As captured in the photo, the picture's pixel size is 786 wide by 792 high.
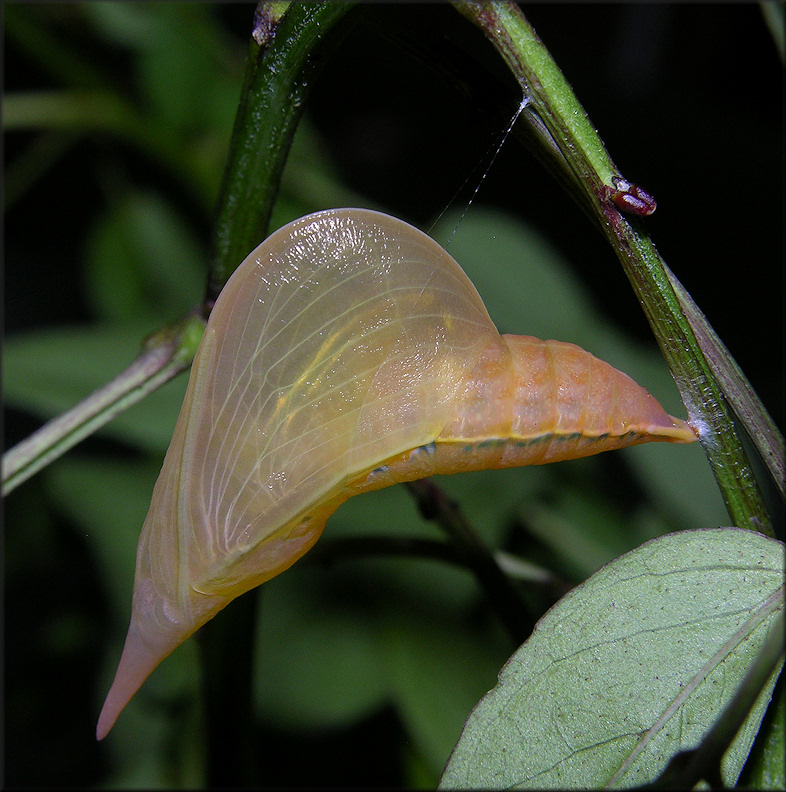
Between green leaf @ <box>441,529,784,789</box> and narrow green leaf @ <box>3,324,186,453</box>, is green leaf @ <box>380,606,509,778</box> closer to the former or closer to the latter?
narrow green leaf @ <box>3,324,186,453</box>

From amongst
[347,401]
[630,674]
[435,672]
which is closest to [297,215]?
[435,672]

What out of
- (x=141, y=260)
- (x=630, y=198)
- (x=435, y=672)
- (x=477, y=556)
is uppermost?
(x=630, y=198)

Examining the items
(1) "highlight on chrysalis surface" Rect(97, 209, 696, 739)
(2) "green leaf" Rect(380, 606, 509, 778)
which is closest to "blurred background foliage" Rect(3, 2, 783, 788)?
(2) "green leaf" Rect(380, 606, 509, 778)

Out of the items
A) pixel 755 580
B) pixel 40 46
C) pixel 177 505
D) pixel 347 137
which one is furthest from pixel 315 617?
pixel 40 46

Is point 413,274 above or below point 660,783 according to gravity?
A: above

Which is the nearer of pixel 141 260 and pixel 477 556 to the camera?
pixel 477 556

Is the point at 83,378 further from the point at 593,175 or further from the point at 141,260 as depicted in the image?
the point at 593,175

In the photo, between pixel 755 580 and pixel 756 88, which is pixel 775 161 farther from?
pixel 755 580
